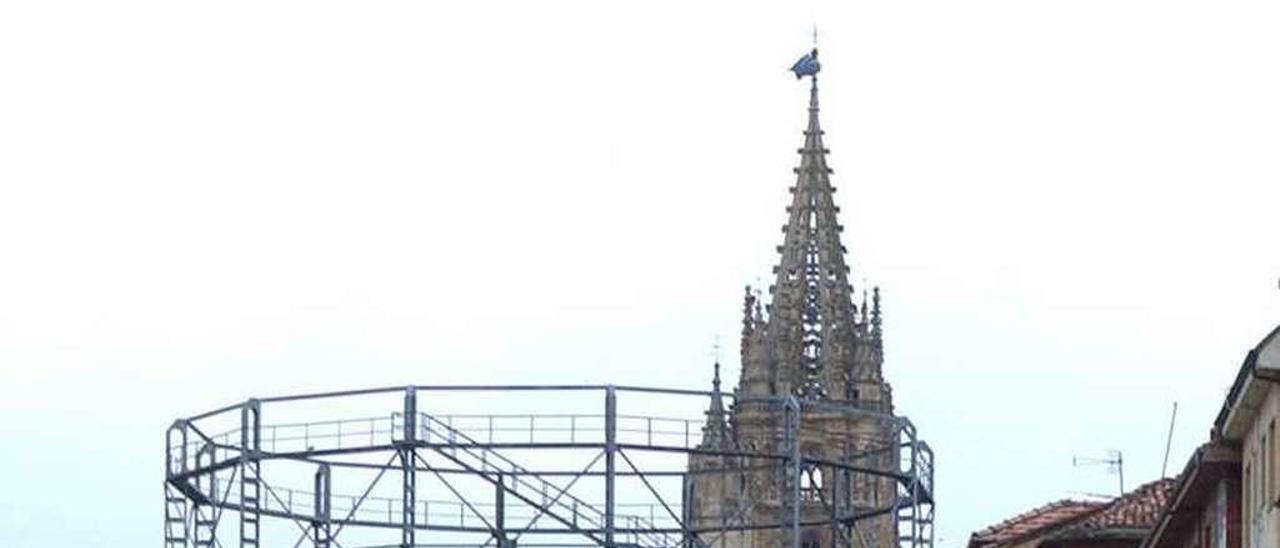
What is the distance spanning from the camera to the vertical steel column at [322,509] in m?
73.9

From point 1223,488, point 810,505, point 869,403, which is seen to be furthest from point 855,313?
point 1223,488

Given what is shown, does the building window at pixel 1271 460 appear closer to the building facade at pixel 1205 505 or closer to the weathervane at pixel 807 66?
the building facade at pixel 1205 505

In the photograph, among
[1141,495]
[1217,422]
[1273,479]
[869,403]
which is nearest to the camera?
[1273,479]

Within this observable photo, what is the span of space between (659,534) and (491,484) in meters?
2.99

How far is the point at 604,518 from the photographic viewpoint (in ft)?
235

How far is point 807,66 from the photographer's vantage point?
170750mm

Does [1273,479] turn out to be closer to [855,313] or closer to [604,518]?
[604,518]

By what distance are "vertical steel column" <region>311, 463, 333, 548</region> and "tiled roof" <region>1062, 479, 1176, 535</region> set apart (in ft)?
43.0

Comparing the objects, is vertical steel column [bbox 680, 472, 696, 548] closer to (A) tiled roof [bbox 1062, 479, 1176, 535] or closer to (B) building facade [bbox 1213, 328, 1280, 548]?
(A) tiled roof [bbox 1062, 479, 1176, 535]

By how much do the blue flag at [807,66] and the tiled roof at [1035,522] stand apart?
8920 centimetres

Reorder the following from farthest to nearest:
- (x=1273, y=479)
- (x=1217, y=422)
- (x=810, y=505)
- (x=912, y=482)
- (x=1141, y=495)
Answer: (x=810, y=505) < (x=912, y=482) < (x=1141, y=495) < (x=1217, y=422) < (x=1273, y=479)

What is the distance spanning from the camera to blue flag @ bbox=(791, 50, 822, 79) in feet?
552

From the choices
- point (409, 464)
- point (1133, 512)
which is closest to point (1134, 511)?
point (1133, 512)

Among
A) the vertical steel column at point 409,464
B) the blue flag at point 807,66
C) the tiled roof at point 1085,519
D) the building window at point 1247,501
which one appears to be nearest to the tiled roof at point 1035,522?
the tiled roof at point 1085,519
